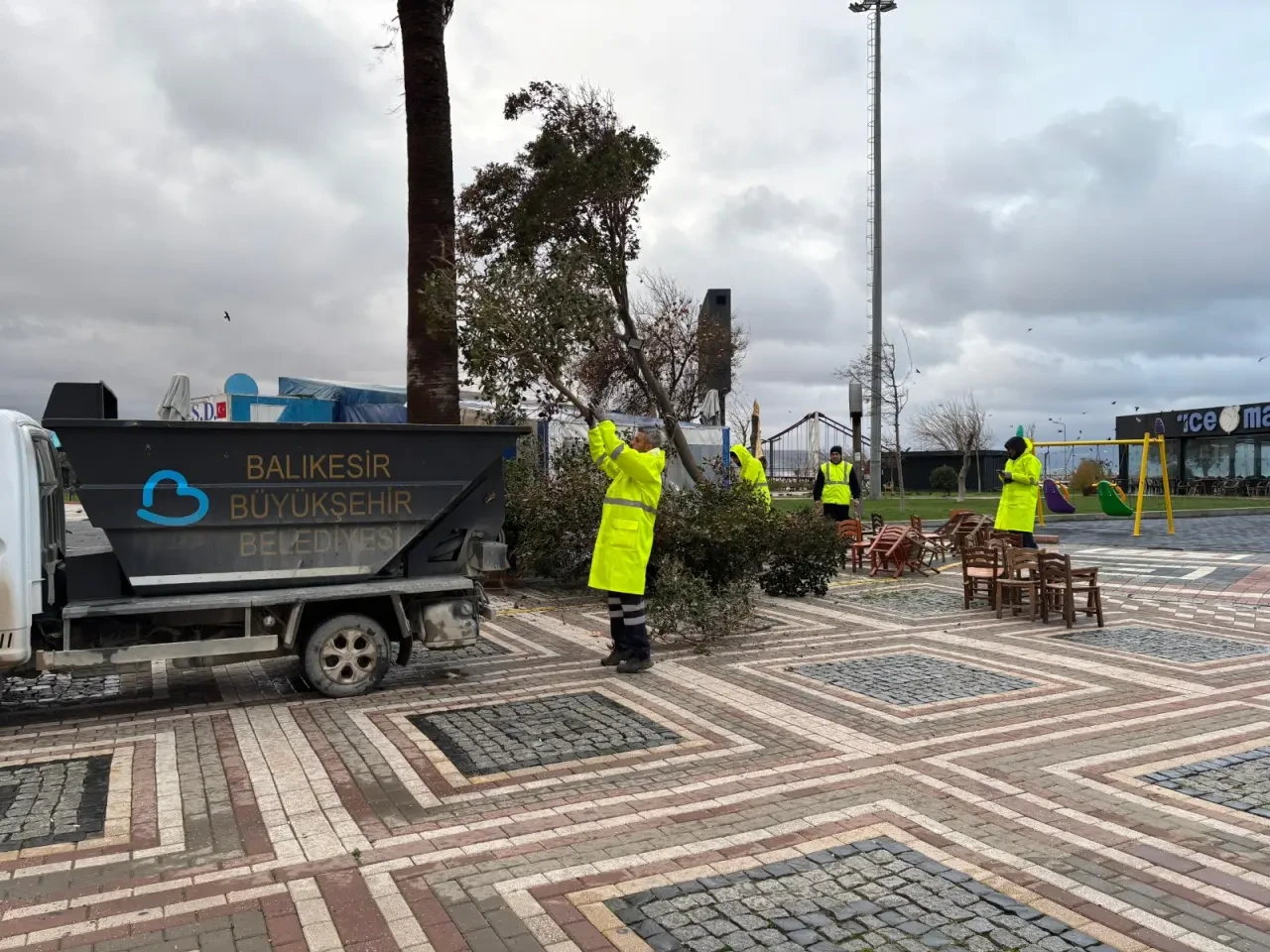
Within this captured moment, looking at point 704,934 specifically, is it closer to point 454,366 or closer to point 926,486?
point 454,366

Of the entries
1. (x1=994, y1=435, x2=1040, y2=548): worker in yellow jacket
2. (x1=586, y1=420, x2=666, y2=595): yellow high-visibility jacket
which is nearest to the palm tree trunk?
(x1=586, y1=420, x2=666, y2=595): yellow high-visibility jacket

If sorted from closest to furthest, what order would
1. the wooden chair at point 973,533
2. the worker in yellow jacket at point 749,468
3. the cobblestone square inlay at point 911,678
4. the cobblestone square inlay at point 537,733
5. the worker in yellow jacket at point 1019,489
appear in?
1. the cobblestone square inlay at point 537,733
2. the cobblestone square inlay at point 911,678
3. the worker in yellow jacket at point 749,468
4. the worker in yellow jacket at point 1019,489
5. the wooden chair at point 973,533

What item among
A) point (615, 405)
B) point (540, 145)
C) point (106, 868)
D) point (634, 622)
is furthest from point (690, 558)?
point (615, 405)

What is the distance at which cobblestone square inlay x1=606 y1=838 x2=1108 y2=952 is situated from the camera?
143 inches

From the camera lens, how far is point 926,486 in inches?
1975

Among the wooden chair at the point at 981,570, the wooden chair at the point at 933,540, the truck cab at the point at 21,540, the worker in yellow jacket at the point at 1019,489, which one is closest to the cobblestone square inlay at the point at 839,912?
the truck cab at the point at 21,540

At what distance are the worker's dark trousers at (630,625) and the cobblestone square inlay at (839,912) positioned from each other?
3694mm

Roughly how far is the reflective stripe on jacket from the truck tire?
962 cm


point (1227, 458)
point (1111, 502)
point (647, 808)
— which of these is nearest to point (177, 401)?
point (647, 808)

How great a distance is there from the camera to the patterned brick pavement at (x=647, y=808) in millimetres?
3773

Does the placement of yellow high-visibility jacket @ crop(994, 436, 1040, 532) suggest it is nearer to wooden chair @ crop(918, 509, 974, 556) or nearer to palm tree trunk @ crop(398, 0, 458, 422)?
wooden chair @ crop(918, 509, 974, 556)

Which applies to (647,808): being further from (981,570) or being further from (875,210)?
(875,210)

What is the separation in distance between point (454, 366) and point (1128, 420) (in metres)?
44.2

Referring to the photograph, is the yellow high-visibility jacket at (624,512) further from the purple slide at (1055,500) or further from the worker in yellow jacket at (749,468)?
the purple slide at (1055,500)
